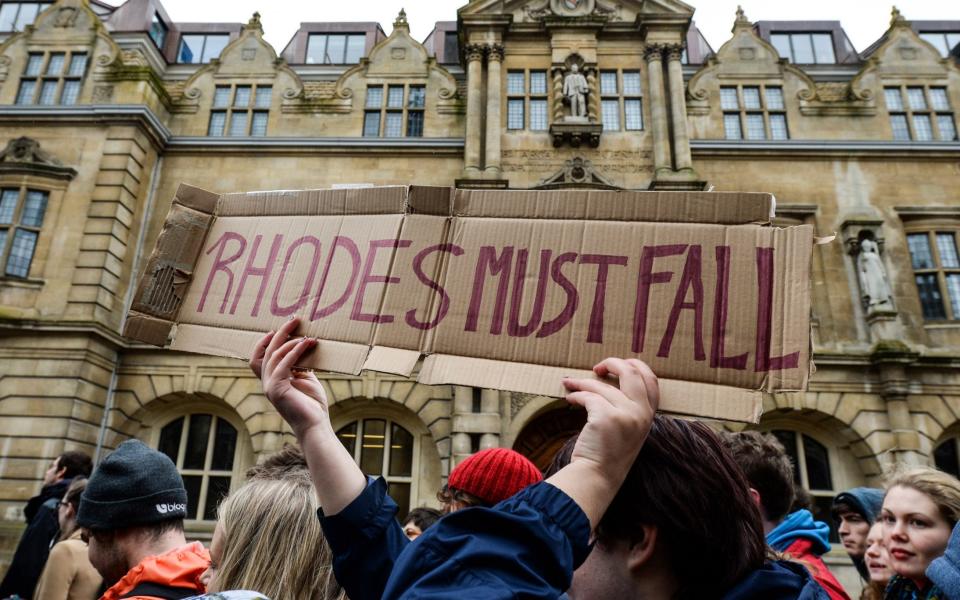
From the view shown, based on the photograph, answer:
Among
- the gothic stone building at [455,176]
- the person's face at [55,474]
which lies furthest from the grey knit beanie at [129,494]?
the gothic stone building at [455,176]

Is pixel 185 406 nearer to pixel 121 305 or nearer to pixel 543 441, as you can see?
pixel 121 305

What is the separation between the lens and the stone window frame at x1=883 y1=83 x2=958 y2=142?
13266 mm

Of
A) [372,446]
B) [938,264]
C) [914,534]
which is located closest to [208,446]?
[372,446]

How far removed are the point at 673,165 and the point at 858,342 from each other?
205 inches

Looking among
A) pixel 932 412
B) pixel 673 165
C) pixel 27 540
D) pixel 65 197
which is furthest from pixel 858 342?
pixel 65 197

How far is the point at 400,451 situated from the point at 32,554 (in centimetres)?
731

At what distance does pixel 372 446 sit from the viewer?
38.6 feet

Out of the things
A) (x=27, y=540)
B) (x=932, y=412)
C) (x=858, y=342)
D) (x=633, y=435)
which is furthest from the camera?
(x=858, y=342)

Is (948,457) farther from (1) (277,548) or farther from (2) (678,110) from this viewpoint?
(1) (277,548)

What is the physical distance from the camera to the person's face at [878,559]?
2.91 m

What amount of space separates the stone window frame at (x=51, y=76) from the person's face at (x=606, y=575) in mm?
15996

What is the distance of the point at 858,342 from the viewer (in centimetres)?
1155

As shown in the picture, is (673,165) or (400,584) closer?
(400,584)

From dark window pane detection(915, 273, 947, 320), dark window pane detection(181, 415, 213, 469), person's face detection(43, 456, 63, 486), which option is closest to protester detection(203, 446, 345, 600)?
person's face detection(43, 456, 63, 486)
